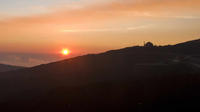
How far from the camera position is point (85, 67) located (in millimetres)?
75500

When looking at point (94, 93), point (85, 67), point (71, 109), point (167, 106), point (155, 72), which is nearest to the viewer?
point (167, 106)

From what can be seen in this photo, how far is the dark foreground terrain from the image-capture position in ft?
101

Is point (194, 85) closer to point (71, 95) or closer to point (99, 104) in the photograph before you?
point (99, 104)

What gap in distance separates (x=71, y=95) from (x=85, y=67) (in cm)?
3593

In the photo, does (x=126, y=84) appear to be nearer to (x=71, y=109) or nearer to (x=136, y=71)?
(x=71, y=109)

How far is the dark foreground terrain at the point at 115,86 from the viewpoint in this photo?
30922mm

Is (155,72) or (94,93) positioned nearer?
(94,93)

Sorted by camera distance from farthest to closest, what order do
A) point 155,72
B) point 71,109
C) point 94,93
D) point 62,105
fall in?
point 155,72 → point 94,93 → point 62,105 → point 71,109

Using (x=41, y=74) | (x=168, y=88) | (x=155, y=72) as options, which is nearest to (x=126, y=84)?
(x=168, y=88)

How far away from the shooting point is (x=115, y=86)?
40719 millimetres

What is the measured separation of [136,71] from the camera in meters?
61.5

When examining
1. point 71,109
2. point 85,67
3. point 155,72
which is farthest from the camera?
point 85,67

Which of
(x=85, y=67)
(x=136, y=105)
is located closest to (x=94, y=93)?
(x=136, y=105)

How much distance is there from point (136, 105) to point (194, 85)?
9750 millimetres
